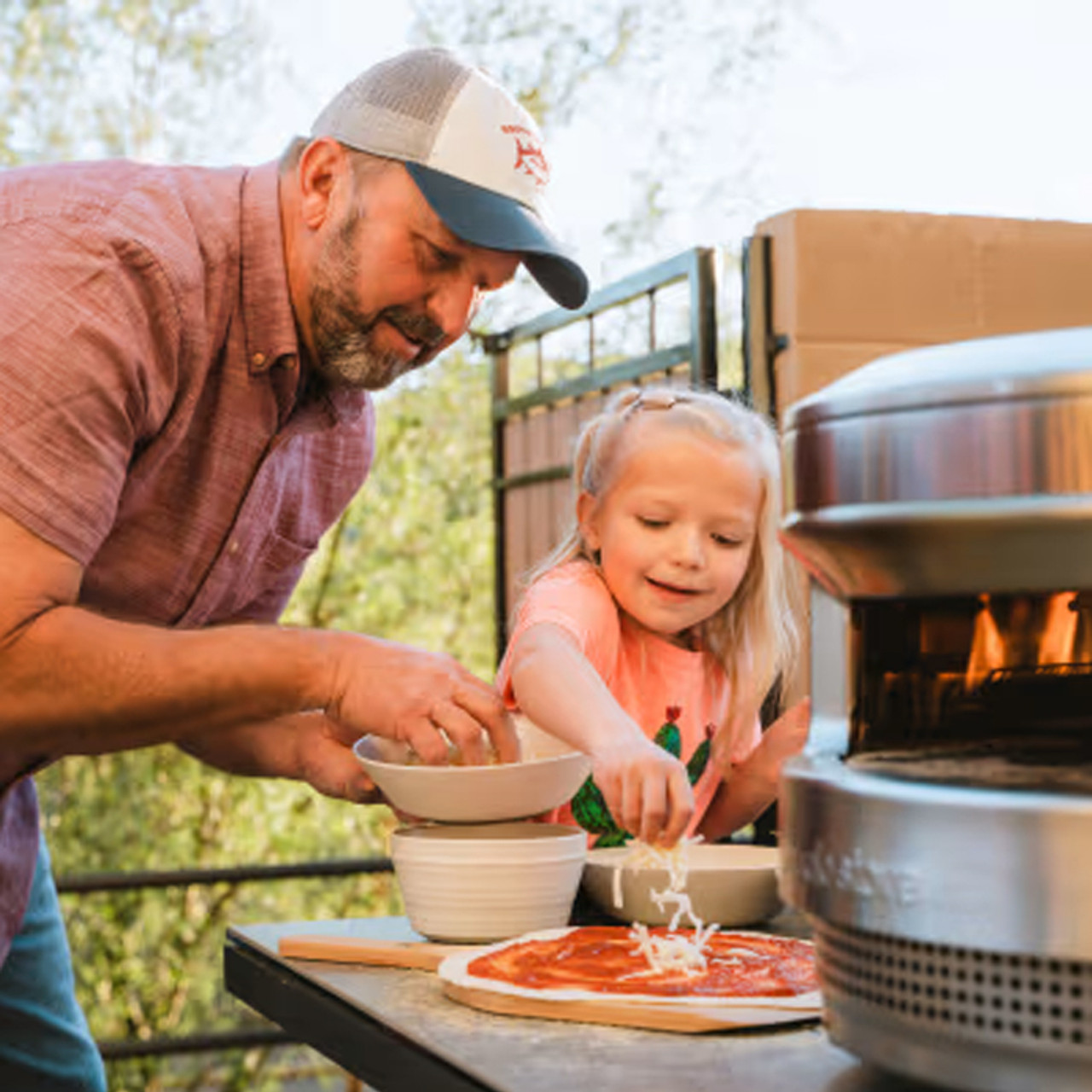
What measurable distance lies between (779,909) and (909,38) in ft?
16.2

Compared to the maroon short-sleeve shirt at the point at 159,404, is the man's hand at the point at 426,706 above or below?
below

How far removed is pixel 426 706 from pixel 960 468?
726 millimetres

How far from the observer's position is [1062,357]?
704 mm

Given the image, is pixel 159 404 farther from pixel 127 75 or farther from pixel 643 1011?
pixel 127 75

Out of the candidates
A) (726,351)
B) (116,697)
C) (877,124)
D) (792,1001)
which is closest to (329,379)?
(116,697)

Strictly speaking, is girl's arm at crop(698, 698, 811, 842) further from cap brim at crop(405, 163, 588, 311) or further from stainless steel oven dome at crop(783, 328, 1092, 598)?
stainless steel oven dome at crop(783, 328, 1092, 598)

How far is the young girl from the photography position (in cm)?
211

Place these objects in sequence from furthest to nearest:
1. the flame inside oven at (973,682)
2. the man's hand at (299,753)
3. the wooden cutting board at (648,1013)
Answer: the man's hand at (299,753), the wooden cutting board at (648,1013), the flame inside oven at (973,682)

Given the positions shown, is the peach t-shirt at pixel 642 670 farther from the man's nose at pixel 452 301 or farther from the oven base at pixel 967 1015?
the oven base at pixel 967 1015

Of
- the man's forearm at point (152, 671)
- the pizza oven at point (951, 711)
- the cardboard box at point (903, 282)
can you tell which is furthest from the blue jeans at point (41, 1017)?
the cardboard box at point (903, 282)

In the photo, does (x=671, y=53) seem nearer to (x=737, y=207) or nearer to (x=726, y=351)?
(x=737, y=207)

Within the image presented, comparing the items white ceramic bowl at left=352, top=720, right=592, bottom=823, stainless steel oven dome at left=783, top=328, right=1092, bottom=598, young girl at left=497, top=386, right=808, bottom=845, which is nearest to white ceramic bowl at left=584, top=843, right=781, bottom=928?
white ceramic bowl at left=352, top=720, right=592, bottom=823

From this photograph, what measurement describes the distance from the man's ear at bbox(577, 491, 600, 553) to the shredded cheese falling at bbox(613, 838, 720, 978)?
0.80 metres

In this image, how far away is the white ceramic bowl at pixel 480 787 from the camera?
1.28m
